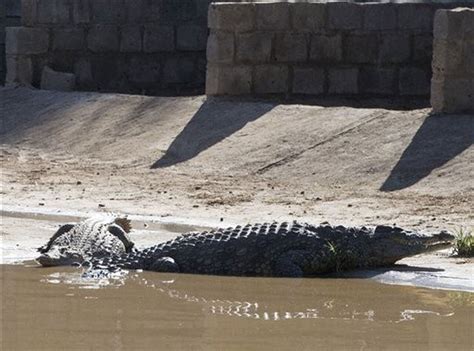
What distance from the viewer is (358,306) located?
8375 mm

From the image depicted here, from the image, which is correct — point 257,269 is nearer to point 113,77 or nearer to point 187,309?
point 187,309

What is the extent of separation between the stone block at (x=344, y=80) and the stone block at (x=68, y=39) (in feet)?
12.6

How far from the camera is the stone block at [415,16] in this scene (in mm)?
16438

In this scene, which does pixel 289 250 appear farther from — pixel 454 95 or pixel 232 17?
pixel 232 17

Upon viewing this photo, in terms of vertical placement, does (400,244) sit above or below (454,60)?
below

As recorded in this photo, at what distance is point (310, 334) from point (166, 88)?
38.3 ft

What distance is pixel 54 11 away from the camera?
18594 mm

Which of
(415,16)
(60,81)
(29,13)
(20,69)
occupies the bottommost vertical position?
(60,81)

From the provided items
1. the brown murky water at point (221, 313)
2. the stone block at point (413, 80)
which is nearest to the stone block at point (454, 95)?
the stone block at point (413, 80)

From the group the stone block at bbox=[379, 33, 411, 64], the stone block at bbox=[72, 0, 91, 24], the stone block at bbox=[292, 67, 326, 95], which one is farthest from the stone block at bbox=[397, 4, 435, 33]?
the stone block at bbox=[72, 0, 91, 24]

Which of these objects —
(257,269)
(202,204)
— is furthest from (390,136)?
(257,269)

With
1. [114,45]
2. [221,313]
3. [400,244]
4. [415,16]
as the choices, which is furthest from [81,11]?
[221,313]

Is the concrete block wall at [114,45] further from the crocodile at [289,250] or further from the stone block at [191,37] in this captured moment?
the crocodile at [289,250]

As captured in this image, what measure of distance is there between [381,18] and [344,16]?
1.52 feet
